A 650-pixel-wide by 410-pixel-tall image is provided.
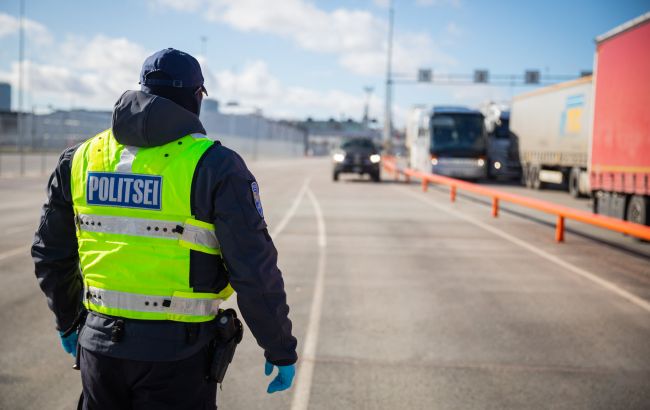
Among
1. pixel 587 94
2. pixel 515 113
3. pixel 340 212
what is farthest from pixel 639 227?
pixel 515 113

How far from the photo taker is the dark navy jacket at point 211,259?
2273mm

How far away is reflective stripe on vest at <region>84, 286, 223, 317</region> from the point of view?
231cm

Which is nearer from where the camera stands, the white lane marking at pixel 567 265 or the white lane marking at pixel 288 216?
the white lane marking at pixel 567 265

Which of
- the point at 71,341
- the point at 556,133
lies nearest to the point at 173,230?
the point at 71,341

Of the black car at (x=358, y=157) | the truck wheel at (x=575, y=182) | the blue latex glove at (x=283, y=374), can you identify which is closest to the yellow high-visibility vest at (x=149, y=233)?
the blue latex glove at (x=283, y=374)

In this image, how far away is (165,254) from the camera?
231cm

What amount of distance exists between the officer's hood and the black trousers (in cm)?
79

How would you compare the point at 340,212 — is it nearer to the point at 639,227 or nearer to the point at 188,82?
the point at 639,227

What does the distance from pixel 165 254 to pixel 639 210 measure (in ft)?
40.3

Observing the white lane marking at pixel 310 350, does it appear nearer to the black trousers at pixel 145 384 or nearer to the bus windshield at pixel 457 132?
the black trousers at pixel 145 384

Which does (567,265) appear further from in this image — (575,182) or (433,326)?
(575,182)

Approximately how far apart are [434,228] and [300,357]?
925 centimetres

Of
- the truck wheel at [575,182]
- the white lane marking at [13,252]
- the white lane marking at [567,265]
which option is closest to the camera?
the white lane marking at [567,265]

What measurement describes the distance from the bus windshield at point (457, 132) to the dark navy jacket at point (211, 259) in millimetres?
29252
